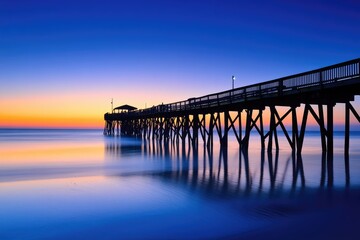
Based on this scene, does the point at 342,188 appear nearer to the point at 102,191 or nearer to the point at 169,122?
the point at 102,191

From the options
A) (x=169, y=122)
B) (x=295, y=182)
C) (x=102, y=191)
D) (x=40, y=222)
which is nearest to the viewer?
(x=40, y=222)

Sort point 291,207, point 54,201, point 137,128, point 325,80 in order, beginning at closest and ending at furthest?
point 291,207
point 54,201
point 325,80
point 137,128

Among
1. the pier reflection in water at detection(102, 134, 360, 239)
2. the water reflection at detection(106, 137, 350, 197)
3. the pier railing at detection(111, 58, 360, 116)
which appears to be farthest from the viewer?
the pier railing at detection(111, 58, 360, 116)

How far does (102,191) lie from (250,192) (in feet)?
12.7

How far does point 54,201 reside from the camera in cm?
841

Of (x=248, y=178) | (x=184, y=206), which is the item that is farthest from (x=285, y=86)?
(x=184, y=206)

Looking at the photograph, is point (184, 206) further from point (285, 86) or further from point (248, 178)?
point (285, 86)

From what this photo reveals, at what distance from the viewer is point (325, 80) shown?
14.1 meters

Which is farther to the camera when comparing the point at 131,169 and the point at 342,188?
the point at 131,169

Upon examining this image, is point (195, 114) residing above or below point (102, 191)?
above

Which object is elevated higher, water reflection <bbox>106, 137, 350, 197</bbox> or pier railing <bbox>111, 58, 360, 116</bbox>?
pier railing <bbox>111, 58, 360, 116</bbox>

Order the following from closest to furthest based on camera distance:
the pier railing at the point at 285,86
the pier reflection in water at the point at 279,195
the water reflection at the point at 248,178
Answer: the pier reflection in water at the point at 279,195 < the water reflection at the point at 248,178 < the pier railing at the point at 285,86

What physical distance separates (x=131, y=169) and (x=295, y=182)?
6939 mm

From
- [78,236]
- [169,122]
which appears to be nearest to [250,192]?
[78,236]
